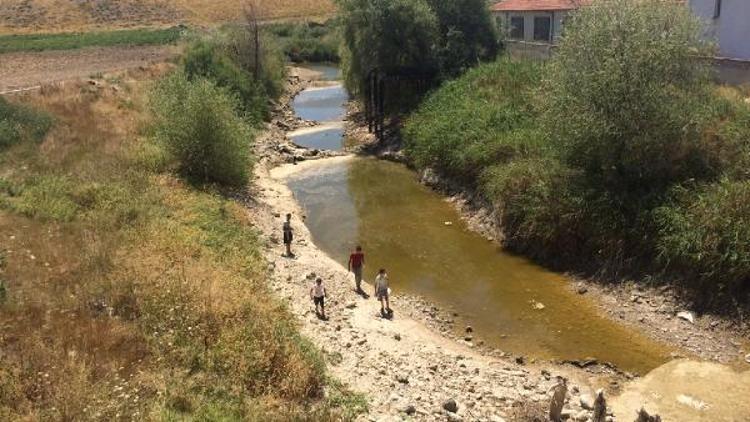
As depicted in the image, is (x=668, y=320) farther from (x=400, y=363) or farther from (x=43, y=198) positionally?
(x=43, y=198)

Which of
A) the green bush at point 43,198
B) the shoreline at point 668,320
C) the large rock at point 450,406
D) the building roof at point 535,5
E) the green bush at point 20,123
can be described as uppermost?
the building roof at point 535,5

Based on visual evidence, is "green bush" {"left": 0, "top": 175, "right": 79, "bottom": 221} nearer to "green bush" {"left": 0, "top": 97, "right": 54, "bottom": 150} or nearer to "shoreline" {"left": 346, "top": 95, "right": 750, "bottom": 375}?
"green bush" {"left": 0, "top": 97, "right": 54, "bottom": 150}

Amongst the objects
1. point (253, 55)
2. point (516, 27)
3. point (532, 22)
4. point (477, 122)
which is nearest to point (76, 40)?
point (253, 55)

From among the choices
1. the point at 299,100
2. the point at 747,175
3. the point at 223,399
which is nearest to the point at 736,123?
the point at 747,175

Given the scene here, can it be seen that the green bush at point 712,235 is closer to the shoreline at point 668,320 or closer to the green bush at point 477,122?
the shoreline at point 668,320

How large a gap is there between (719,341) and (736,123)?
9.48m

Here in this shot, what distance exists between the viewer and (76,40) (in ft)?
276

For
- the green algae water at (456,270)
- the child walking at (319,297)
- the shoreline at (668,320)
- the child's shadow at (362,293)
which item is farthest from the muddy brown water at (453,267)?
the child walking at (319,297)

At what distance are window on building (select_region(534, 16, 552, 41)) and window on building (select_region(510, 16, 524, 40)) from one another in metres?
1.87

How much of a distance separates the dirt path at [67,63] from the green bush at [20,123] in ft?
42.6

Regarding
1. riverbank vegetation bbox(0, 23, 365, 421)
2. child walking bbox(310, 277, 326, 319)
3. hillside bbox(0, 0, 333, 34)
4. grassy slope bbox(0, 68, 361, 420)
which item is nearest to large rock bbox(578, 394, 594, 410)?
riverbank vegetation bbox(0, 23, 365, 421)

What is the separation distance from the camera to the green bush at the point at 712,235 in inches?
734

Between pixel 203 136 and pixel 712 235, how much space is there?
872 inches

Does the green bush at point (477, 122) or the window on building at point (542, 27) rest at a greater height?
the window on building at point (542, 27)
